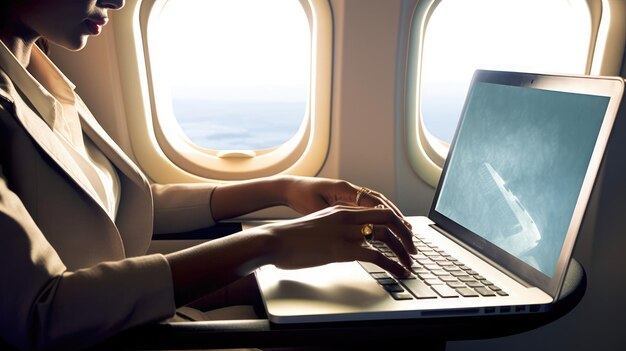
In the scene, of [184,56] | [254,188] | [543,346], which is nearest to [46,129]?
[254,188]

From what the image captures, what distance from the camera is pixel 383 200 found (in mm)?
1089

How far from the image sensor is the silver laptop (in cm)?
77

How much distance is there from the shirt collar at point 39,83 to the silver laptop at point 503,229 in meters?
0.45

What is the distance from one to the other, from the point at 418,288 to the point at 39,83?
0.74m

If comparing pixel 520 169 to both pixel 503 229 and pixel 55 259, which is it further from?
pixel 55 259

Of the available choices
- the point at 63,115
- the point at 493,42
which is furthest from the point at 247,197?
the point at 493,42

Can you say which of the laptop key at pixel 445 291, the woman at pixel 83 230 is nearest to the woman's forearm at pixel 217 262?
the woman at pixel 83 230

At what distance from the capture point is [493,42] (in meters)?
1.75

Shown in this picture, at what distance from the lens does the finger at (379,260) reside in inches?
32.7

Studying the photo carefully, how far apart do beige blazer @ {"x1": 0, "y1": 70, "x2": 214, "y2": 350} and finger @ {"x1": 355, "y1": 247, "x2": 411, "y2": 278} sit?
0.29 meters

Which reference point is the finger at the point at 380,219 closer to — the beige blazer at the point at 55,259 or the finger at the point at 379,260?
the finger at the point at 379,260

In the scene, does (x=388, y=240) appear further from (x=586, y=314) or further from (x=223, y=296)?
(x=586, y=314)

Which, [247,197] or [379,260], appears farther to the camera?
[247,197]

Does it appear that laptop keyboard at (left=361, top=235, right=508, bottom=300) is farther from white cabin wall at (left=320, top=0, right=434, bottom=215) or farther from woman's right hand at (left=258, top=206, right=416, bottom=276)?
white cabin wall at (left=320, top=0, right=434, bottom=215)
